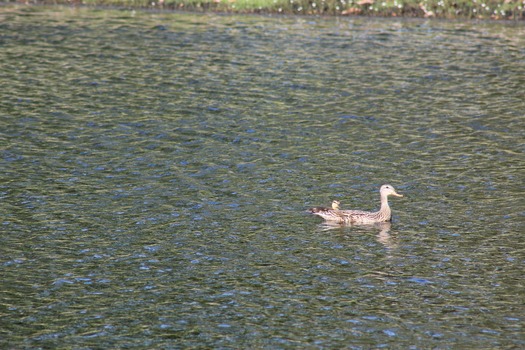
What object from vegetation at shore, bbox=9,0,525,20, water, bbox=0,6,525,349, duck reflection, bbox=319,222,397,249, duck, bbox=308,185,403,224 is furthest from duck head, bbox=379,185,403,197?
vegetation at shore, bbox=9,0,525,20

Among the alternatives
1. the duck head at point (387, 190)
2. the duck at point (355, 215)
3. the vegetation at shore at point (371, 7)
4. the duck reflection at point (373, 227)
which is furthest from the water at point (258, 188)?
the vegetation at shore at point (371, 7)

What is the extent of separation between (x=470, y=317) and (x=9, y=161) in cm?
1879

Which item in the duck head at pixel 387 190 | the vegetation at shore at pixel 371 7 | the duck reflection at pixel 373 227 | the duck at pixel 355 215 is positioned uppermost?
the vegetation at shore at pixel 371 7

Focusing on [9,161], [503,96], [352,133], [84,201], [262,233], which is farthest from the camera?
[503,96]

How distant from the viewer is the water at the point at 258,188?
20516 millimetres

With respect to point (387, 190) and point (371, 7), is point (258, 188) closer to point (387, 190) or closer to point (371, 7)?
point (387, 190)

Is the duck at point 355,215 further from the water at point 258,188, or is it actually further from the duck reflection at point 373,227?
the water at point 258,188

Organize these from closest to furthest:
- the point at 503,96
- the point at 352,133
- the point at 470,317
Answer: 1. the point at 470,317
2. the point at 352,133
3. the point at 503,96

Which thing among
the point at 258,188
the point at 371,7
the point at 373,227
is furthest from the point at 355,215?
the point at 371,7

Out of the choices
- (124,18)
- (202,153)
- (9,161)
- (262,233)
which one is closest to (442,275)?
(262,233)

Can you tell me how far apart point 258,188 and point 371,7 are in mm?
34531

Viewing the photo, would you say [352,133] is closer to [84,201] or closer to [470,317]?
[84,201]

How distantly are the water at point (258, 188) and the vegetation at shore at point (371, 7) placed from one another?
486 centimetres

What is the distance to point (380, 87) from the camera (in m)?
44.2
